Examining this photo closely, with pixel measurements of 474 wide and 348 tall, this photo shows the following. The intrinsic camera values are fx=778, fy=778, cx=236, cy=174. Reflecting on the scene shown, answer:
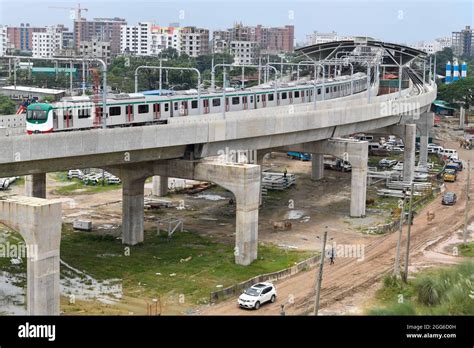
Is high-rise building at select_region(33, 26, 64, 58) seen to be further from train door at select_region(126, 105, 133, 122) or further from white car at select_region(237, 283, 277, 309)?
white car at select_region(237, 283, 277, 309)

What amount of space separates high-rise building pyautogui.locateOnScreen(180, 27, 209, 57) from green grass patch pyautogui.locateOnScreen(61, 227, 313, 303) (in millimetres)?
100287

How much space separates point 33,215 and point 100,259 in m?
9.32

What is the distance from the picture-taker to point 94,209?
40156 mm

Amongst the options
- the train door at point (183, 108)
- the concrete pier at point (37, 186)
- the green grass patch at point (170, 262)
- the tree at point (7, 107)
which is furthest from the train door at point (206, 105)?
the tree at point (7, 107)

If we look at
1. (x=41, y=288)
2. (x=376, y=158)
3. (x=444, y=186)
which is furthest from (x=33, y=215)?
(x=376, y=158)

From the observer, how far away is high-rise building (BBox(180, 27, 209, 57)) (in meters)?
134

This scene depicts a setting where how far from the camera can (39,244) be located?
67.3ft

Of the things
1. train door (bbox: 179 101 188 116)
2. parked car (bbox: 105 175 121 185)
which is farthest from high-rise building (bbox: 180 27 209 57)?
train door (bbox: 179 101 188 116)

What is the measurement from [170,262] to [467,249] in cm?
1233

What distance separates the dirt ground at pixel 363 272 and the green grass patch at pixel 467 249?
48 cm

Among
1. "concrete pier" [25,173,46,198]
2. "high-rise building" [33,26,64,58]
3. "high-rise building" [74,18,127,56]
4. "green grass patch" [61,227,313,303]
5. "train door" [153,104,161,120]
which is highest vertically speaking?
"high-rise building" [74,18,127,56]

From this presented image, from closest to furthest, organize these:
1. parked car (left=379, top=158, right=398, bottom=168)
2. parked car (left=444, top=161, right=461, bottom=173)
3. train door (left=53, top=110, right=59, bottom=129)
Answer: train door (left=53, top=110, right=59, bottom=129)
parked car (left=444, top=161, right=461, bottom=173)
parked car (left=379, top=158, right=398, bottom=168)

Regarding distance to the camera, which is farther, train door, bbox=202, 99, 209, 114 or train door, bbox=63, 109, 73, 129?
train door, bbox=202, 99, 209, 114

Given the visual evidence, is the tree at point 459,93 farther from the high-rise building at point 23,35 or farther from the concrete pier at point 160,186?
the high-rise building at point 23,35
